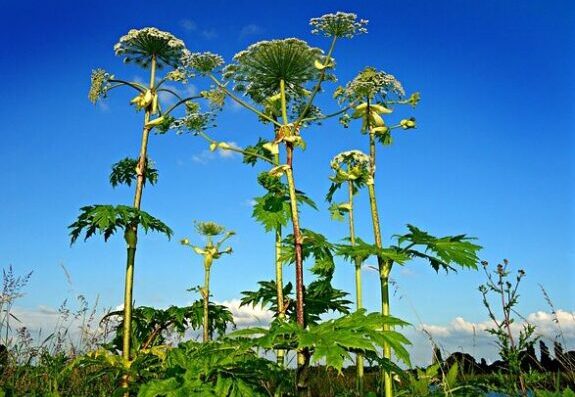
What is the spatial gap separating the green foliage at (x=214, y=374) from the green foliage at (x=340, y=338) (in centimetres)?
31

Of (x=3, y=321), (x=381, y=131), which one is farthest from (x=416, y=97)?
(x=3, y=321)

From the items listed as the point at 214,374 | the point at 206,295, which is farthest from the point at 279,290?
the point at 214,374

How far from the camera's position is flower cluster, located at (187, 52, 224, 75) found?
5332 mm

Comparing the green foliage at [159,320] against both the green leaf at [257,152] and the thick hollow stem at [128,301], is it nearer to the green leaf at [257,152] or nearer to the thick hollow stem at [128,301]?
the thick hollow stem at [128,301]

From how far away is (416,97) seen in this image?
17.1ft

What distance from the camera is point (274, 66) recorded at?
5.14 m

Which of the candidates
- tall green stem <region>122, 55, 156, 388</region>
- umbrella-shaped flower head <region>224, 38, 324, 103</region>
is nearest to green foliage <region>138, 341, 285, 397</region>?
tall green stem <region>122, 55, 156, 388</region>

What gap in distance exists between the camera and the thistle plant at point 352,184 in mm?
5234

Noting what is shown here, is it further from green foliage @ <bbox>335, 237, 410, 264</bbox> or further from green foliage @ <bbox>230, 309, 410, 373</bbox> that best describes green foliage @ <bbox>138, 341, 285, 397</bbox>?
green foliage @ <bbox>335, 237, 410, 264</bbox>

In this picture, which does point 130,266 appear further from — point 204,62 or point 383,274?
point 383,274

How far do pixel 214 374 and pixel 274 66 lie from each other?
260 centimetres

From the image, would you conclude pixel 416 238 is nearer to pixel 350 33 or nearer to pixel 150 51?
pixel 350 33

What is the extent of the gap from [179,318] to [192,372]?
2.53 metres

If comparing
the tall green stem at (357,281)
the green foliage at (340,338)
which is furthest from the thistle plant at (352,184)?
the green foliage at (340,338)
